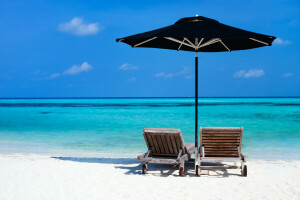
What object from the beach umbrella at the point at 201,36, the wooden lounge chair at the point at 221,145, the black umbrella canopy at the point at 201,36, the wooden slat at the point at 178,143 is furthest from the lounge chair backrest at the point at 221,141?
the black umbrella canopy at the point at 201,36

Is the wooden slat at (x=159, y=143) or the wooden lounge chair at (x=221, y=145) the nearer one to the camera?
the wooden lounge chair at (x=221, y=145)

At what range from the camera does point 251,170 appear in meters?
5.46

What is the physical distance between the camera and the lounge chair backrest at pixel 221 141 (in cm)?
498

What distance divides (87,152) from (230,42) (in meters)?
4.71

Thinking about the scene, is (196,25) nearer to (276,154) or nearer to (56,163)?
(56,163)

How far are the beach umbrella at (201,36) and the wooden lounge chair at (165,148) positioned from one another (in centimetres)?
108

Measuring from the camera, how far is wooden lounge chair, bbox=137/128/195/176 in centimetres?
496

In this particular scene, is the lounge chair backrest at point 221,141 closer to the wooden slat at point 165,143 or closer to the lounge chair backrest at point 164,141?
the lounge chair backrest at point 164,141

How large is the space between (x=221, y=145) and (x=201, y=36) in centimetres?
171

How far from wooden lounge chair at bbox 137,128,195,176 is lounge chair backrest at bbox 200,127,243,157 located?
1.09ft

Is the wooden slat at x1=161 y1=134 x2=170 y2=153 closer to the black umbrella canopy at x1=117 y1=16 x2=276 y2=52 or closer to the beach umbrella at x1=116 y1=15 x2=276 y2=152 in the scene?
the beach umbrella at x1=116 y1=15 x2=276 y2=152

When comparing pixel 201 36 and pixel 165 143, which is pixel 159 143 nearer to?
pixel 165 143

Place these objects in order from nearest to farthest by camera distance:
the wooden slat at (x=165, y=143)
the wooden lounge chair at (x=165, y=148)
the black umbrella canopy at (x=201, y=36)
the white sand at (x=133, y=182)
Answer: the white sand at (x=133, y=182), the black umbrella canopy at (x=201, y=36), the wooden lounge chair at (x=165, y=148), the wooden slat at (x=165, y=143)

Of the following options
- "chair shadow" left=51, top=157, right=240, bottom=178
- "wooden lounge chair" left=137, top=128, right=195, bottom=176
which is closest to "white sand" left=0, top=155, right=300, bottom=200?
"chair shadow" left=51, top=157, right=240, bottom=178
